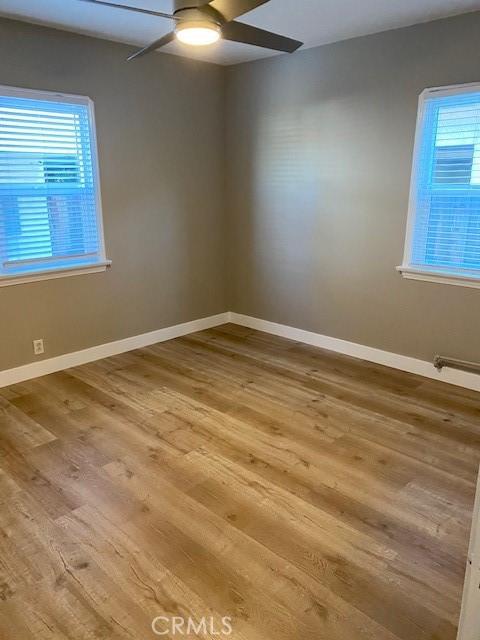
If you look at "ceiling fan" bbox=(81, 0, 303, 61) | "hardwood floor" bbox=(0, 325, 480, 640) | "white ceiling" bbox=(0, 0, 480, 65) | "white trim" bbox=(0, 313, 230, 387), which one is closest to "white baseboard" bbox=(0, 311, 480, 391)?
"white trim" bbox=(0, 313, 230, 387)

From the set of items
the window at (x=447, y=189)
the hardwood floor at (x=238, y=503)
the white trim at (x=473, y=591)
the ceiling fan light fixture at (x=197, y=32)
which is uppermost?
the ceiling fan light fixture at (x=197, y=32)

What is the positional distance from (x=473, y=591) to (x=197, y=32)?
7.61 feet

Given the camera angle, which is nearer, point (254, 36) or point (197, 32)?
point (197, 32)

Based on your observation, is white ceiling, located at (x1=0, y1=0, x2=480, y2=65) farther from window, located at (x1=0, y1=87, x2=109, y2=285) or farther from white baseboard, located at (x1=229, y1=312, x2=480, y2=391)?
white baseboard, located at (x1=229, y1=312, x2=480, y2=391)

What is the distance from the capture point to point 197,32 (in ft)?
7.17

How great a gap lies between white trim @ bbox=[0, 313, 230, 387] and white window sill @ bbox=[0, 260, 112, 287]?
2.12 feet

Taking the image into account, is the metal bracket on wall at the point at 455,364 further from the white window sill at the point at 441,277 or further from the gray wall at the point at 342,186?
the white window sill at the point at 441,277

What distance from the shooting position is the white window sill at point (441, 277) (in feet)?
10.9

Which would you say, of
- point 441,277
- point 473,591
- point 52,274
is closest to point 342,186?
point 441,277

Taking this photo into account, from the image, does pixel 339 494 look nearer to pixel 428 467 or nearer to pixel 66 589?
pixel 428 467

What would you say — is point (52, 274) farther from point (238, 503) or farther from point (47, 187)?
point (238, 503)

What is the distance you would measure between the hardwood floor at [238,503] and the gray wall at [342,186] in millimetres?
569

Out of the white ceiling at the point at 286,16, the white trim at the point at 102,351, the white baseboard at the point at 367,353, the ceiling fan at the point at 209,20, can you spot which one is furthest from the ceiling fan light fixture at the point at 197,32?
the white baseboard at the point at 367,353

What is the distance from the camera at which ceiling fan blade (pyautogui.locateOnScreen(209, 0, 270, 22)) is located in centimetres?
196
